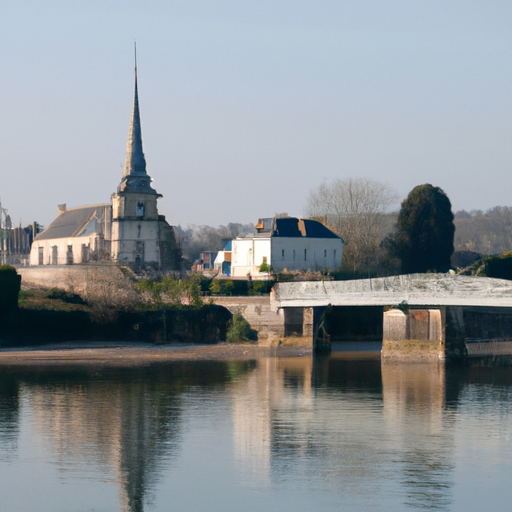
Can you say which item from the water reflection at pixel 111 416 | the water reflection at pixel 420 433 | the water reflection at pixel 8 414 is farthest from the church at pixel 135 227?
the water reflection at pixel 420 433

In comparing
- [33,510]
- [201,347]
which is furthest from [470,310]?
[33,510]

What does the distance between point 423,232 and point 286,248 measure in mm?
11713

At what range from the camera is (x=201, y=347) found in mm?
55844

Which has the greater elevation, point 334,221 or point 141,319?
point 334,221

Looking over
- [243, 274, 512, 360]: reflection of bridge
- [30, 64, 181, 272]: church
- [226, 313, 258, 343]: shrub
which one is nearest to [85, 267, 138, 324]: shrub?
[226, 313, 258, 343]: shrub

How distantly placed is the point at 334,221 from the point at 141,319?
41.2 metres

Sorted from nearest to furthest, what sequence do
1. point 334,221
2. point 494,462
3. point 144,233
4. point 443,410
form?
point 494,462, point 443,410, point 144,233, point 334,221

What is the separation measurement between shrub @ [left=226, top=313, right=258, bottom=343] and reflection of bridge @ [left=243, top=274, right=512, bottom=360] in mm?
417

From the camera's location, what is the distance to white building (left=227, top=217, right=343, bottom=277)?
8325 cm

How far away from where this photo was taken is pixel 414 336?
5372cm

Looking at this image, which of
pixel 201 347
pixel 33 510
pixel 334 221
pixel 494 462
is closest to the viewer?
pixel 33 510

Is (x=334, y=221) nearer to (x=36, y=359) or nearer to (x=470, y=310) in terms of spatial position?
(x=470, y=310)

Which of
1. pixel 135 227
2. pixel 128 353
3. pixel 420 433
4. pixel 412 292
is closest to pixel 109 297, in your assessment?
pixel 128 353

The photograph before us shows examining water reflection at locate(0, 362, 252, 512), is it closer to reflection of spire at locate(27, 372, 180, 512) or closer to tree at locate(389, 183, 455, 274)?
reflection of spire at locate(27, 372, 180, 512)
